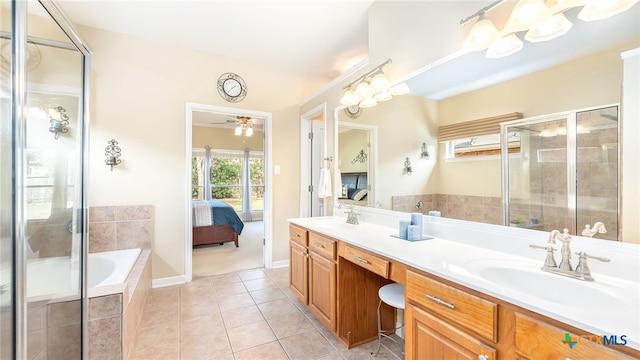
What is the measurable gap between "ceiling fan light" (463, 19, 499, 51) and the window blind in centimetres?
40

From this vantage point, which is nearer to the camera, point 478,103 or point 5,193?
point 5,193

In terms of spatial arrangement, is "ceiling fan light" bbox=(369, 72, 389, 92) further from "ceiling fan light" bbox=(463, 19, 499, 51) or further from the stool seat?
the stool seat

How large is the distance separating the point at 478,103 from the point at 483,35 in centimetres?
37

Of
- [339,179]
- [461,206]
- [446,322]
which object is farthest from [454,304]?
[339,179]

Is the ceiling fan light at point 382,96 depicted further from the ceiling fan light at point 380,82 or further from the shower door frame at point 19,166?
the shower door frame at point 19,166

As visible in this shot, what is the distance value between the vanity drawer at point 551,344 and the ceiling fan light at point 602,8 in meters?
1.20

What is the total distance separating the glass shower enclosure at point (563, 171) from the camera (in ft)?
3.60

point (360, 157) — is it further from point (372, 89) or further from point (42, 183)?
point (42, 183)

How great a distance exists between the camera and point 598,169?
112 centimetres

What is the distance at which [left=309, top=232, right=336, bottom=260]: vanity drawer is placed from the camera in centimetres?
195

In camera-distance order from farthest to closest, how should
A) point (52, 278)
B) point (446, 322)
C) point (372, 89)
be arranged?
point (372, 89), point (52, 278), point (446, 322)

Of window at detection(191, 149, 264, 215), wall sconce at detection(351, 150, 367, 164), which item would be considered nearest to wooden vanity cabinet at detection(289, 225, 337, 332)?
wall sconce at detection(351, 150, 367, 164)

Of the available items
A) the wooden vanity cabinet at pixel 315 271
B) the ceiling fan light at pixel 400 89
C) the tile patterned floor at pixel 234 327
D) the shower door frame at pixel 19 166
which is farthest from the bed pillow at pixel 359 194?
the shower door frame at pixel 19 166

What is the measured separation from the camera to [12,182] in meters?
1.01
